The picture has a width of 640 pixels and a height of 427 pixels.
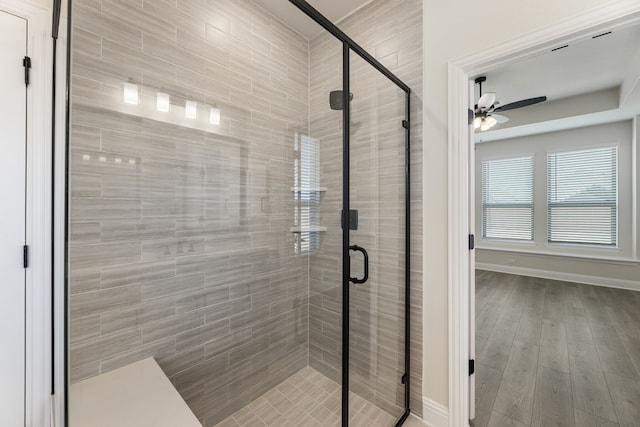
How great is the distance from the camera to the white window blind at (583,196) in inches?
181

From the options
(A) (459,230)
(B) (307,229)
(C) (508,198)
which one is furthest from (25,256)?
(C) (508,198)

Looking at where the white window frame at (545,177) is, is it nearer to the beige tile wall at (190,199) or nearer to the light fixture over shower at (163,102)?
the beige tile wall at (190,199)

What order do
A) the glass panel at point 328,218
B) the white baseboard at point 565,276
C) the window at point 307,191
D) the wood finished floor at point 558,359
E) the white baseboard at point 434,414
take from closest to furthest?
the glass panel at point 328,218, the window at point 307,191, the white baseboard at point 434,414, the wood finished floor at point 558,359, the white baseboard at point 565,276

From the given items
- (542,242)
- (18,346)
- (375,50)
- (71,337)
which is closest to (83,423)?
(71,337)

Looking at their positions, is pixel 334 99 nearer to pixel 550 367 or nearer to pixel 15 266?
pixel 15 266

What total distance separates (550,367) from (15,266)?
3.73m

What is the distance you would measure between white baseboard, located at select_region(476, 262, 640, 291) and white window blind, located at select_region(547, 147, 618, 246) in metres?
0.63

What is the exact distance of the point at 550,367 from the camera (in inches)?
89.7

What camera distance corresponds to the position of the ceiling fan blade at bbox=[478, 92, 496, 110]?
2.89 m

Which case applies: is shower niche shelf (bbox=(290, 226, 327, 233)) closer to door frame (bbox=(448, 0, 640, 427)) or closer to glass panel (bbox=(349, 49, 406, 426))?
glass panel (bbox=(349, 49, 406, 426))

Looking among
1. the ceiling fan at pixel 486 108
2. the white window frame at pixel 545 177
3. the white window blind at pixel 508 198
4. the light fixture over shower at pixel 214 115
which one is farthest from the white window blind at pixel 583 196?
the light fixture over shower at pixel 214 115

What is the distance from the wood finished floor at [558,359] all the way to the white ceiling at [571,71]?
281 centimetres

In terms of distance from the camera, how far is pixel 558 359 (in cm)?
240

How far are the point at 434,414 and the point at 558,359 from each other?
1643 mm
